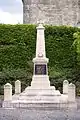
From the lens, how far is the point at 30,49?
27.9 metres

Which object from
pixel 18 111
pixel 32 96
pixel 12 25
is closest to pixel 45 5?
pixel 12 25

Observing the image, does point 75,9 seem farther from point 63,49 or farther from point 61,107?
point 61,107

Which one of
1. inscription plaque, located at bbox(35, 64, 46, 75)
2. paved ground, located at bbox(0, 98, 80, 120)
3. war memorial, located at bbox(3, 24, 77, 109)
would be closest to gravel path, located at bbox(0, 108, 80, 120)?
paved ground, located at bbox(0, 98, 80, 120)

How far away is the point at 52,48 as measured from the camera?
28.1m

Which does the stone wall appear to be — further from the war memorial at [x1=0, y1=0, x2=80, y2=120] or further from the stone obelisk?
the stone obelisk

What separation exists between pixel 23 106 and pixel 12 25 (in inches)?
434

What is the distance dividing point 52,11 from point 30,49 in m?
8.93

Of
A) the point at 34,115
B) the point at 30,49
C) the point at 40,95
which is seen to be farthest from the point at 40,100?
the point at 30,49

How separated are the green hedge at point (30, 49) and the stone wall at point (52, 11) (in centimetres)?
741

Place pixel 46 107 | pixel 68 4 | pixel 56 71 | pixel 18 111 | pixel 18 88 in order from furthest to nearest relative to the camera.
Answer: pixel 68 4 → pixel 56 71 → pixel 18 88 → pixel 46 107 → pixel 18 111

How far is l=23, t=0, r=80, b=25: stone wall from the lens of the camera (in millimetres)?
35719

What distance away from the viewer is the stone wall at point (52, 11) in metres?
35.7

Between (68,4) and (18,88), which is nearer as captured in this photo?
(18,88)

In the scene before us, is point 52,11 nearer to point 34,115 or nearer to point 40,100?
point 40,100
